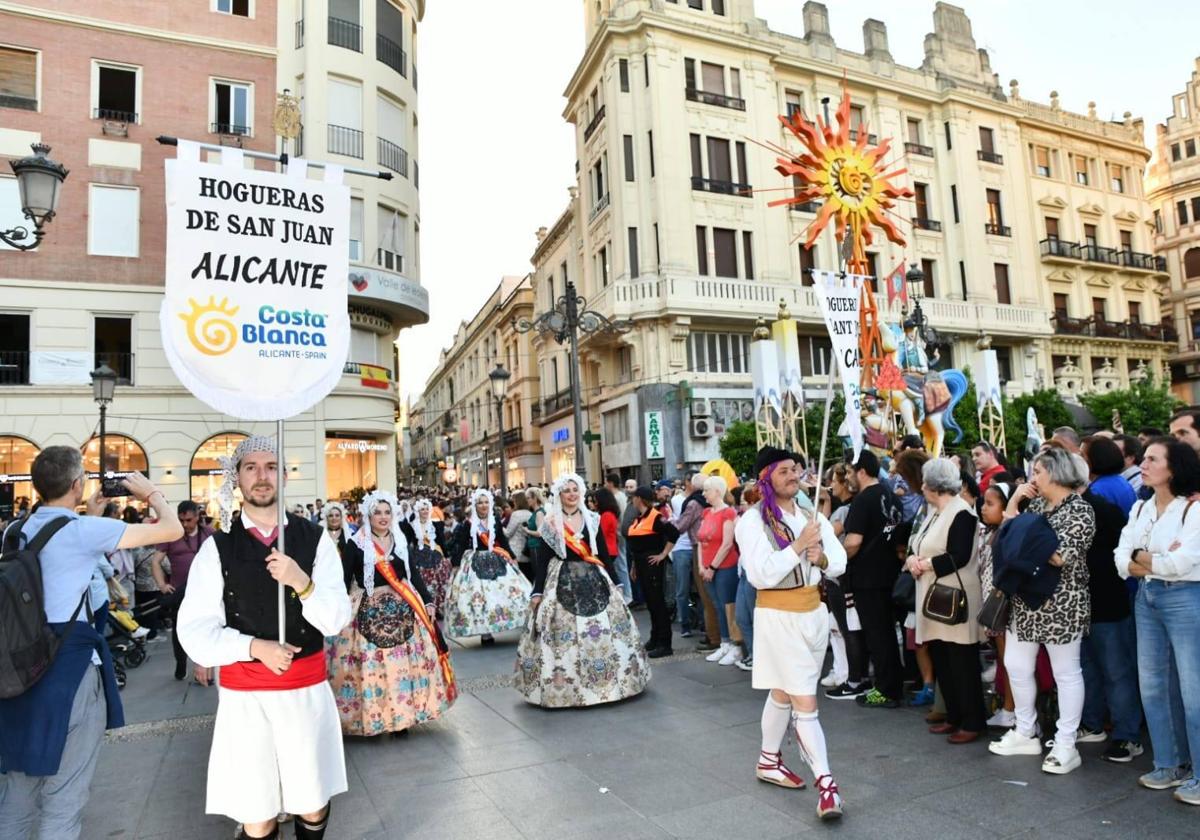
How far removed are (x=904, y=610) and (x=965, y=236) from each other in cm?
3091

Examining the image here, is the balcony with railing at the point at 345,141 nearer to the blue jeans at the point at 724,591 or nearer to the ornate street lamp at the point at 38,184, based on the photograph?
the ornate street lamp at the point at 38,184

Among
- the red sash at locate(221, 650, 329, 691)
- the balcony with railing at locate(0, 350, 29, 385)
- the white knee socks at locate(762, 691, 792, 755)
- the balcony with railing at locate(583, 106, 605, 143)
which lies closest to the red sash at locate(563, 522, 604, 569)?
the white knee socks at locate(762, 691, 792, 755)

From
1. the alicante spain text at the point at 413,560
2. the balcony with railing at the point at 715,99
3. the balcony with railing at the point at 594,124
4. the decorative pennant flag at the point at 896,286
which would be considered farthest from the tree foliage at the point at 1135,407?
the balcony with railing at the point at 594,124

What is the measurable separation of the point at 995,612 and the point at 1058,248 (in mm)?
37588

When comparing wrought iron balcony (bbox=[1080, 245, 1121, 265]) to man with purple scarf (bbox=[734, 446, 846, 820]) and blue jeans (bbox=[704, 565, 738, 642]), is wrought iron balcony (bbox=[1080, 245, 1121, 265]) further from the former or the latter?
man with purple scarf (bbox=[734, 446, 846, 820])

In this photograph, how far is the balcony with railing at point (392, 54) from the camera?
24.0m

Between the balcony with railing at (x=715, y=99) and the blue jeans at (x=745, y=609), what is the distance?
23.9 metres

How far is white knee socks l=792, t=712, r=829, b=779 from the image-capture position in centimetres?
A: 437

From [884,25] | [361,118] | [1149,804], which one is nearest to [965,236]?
[884,25]

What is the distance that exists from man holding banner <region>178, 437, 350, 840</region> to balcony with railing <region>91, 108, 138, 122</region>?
2200 cm

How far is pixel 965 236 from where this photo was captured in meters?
33.2

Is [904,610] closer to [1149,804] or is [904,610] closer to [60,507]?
[1149,804]

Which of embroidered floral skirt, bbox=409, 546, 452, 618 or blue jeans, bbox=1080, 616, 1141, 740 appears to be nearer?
blue jeans, bbox=1080, 616, 1141, 740

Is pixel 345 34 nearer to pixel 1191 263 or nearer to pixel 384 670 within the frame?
pixel 384 670
